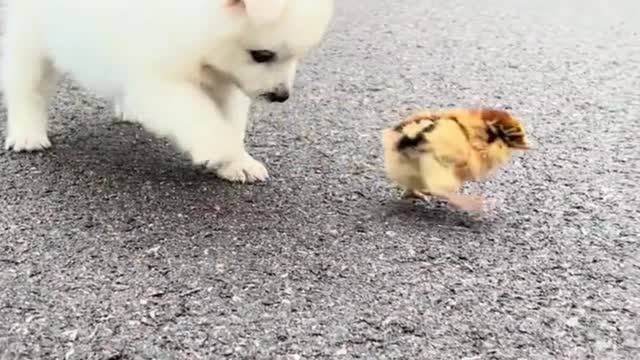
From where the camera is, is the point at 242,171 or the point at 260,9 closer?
the point at 260,9

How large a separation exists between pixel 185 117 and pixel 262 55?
0.13 meters

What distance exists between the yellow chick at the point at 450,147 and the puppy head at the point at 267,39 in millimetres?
170

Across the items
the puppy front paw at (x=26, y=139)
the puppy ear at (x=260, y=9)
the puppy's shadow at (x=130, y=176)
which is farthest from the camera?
the puppy front paw at (x=26, y=139)

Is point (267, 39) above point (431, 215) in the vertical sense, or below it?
above

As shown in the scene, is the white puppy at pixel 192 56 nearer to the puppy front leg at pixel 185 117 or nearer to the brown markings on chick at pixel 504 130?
the puppy front leg at pixel 185 117

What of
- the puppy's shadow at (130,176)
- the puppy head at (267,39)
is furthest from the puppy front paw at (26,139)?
the puppy head at (267,39)

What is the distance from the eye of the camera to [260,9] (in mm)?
1082

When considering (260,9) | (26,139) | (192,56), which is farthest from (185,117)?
(26,139)

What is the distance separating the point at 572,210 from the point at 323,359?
1.59 ft

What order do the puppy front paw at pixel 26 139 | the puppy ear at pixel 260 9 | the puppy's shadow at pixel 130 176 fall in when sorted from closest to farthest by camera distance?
the puppy ear at pixel 260 9 < the puppy's shadow at pixel 130 176 < the puppy front paw at pixel 26 139

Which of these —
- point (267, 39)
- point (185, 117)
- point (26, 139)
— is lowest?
point (26, 139)

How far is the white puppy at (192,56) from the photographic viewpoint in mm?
1124

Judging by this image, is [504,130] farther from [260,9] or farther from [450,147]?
[260,9]

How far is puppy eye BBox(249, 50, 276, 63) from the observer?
1159mm
